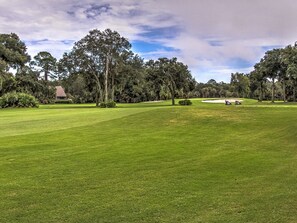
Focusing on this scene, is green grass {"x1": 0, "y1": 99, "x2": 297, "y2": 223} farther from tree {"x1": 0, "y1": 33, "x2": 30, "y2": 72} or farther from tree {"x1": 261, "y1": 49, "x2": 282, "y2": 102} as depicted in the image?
tree {"x1": 261, "y1": 49, "x2": 282, "y2": 102}

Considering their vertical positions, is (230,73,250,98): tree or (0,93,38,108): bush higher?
(230,73,250,98): tree

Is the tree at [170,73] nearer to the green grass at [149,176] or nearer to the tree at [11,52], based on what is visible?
the tree at [11,52]

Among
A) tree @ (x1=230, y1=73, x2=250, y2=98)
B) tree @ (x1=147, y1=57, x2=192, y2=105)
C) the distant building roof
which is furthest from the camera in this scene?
the distant building roof

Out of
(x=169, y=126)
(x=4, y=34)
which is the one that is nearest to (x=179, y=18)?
(x=169, y=126)

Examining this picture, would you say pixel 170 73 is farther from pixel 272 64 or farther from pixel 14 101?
pixel 14 101

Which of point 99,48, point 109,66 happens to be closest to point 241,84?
point 109,66

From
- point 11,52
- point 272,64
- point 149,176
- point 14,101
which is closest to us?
point 149,176

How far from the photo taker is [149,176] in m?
7.66

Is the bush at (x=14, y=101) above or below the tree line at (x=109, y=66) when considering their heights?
below

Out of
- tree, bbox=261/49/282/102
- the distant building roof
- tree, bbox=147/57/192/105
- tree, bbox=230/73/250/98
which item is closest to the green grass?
tree, bbox=147/57/192/105

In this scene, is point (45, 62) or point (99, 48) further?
point (45, 62)

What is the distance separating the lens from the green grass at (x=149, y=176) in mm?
5371

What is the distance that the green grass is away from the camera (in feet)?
17.6

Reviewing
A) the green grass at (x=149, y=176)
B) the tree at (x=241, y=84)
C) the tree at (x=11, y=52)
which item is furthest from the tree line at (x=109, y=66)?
the green grass at (x=149, y=176)
